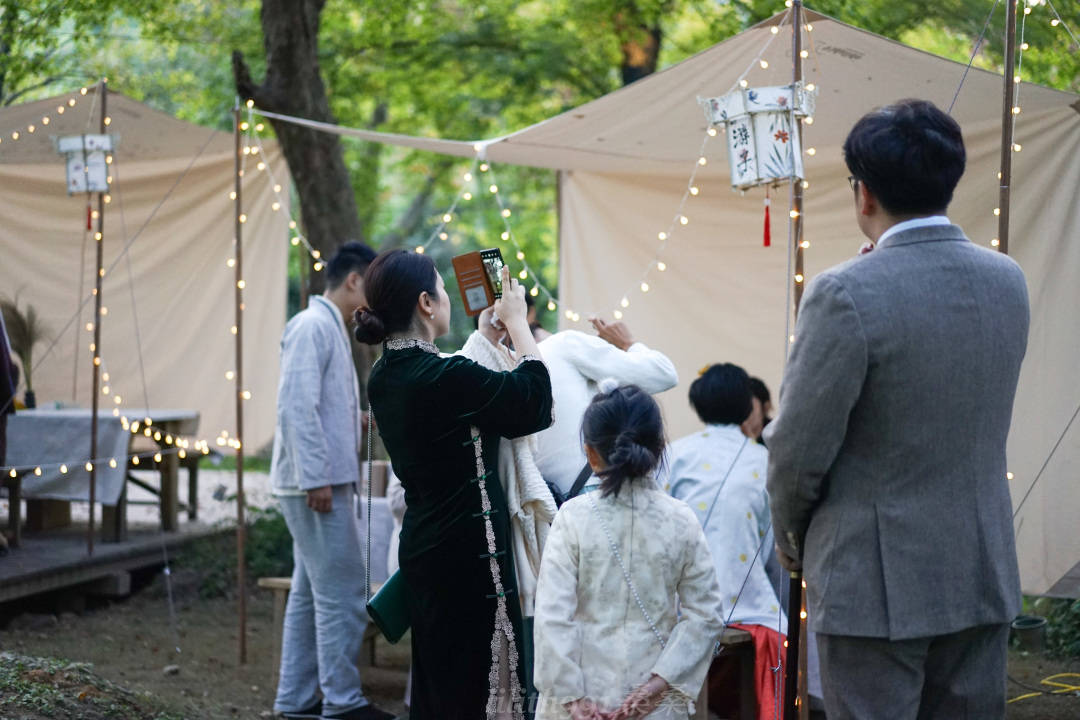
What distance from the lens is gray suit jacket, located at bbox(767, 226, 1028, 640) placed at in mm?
1704

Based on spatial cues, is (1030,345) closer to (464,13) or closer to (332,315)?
(332,315)

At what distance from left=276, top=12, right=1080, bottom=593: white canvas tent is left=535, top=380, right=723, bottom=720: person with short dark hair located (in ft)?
7.03

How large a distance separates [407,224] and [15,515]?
12.1 meters

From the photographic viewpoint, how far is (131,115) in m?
6.00

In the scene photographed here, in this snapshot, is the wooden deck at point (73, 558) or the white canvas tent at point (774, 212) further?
the wooden deck at point (73, 558)

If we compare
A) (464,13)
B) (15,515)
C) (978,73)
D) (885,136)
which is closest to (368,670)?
(15,515)

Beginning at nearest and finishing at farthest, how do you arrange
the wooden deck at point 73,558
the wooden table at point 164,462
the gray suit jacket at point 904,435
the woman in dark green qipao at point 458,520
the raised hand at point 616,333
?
the gray suit jacket at point 904,435, the woman in dark green qipao at point 458,520, the raised hand at point 616,333, the wooden deck at point 73,558, the wooden table at point 164,462

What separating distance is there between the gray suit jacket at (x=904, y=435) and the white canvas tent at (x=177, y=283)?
522 centimetres

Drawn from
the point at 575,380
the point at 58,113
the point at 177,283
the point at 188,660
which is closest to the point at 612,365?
the point at 575,380

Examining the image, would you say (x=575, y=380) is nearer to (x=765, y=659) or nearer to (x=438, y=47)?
(x=765, y=659)

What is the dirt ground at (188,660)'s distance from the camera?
13.7 feet

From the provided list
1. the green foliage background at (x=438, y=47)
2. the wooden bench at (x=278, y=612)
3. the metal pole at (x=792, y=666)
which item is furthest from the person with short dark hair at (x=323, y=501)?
the green foliage background at (x=438, y=47)

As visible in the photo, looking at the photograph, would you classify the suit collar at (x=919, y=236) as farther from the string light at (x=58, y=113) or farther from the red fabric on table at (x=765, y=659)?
the string light at (x=58, y=113)

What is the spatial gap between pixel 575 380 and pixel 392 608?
799 mm
